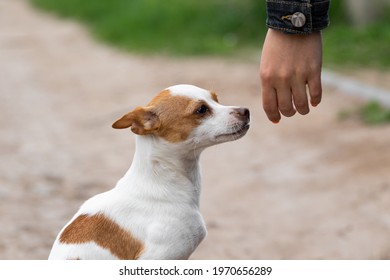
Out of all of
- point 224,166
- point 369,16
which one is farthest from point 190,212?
point 369,16

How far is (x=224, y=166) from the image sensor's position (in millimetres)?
7344

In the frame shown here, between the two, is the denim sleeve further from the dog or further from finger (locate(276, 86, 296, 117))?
the dog

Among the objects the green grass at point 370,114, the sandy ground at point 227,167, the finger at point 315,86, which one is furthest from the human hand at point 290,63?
the green grass at point 370,114

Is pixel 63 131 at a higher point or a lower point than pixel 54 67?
higher

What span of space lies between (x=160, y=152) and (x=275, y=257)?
1.91m

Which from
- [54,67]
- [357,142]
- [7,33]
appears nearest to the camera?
[357,142]

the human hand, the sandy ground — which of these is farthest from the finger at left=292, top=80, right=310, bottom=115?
the sandy ground

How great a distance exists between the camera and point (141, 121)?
3.43m

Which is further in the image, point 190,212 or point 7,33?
point 7,33

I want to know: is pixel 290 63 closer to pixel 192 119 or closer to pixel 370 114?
pixel 192 119

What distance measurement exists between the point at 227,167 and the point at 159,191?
12.7 ft

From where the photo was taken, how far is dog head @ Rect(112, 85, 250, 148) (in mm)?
3486

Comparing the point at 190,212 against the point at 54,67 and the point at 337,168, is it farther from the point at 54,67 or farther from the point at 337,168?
the point at 54,67

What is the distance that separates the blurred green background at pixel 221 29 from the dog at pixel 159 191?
688cm
